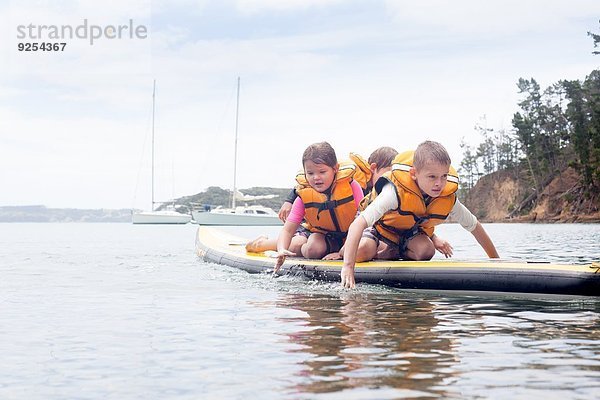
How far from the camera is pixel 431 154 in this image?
640 cm

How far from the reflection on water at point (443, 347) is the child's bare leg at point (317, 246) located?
1.71m

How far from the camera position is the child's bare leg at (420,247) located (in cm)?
728

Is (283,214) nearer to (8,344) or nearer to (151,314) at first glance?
(151,314)

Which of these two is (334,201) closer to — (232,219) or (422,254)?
(422,254)

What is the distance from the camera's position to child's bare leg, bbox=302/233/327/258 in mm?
8078

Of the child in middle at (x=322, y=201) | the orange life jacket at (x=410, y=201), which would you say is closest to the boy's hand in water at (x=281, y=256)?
the child in middle at (x=322, y=201)

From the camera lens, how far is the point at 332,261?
7.58 m

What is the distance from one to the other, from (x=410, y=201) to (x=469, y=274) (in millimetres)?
804

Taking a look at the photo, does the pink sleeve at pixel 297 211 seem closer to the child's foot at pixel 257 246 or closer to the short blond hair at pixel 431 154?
the short blond hair at pixel 431 154

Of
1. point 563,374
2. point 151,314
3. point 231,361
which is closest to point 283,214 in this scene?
point 151,314

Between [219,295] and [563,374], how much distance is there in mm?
4156

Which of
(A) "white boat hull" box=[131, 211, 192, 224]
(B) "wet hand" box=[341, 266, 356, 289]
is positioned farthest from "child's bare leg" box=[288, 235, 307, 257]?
(A) "white boat hull" box=[131, 211, 192, 224]

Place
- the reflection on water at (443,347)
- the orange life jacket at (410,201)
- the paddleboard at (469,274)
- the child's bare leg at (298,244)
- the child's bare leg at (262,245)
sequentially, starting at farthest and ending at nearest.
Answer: the child's bare leg at (262,245) < the child's bare leg at (298,244) < the orange life jacket at (410,201) < the paddleboard at (469,274) < the reflection on water at (443,347)

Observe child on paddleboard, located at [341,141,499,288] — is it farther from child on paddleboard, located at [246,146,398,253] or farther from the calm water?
child on paddleboard, located at [246,146,398,253]
